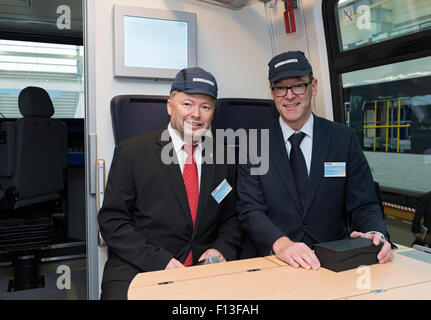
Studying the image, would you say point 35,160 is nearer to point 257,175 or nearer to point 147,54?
point 147,54

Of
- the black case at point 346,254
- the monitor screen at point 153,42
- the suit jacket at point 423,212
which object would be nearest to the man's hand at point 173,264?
the black case at point 346,254

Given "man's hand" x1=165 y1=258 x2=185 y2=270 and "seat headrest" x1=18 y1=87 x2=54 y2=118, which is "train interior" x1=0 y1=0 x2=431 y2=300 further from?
"man's hand" x1=165 y1=258 x2=185 y2=270

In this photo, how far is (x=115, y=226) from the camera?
185cm

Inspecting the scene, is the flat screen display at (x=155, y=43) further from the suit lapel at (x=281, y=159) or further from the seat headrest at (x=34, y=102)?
the seat headrest at (x=34, y=102)

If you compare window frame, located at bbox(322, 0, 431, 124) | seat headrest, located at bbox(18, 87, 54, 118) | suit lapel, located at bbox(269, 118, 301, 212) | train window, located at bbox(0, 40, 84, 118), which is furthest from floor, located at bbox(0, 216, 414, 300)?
train window, located at bbox(0, 40, 84, 118)

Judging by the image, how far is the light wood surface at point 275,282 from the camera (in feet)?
3.63

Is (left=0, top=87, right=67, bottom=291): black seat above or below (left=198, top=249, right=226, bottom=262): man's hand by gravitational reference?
above

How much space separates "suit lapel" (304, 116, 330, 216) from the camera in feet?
6.16

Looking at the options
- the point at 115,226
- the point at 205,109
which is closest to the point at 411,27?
the point at 205,109

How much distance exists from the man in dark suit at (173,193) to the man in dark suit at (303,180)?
8.3 inches

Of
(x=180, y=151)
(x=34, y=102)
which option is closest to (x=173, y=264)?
(x=180, y=151)

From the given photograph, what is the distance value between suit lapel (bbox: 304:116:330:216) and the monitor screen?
120 cm

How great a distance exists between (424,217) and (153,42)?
7.16 ft

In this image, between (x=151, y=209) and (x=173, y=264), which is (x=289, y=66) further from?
(x=173, y=264)
